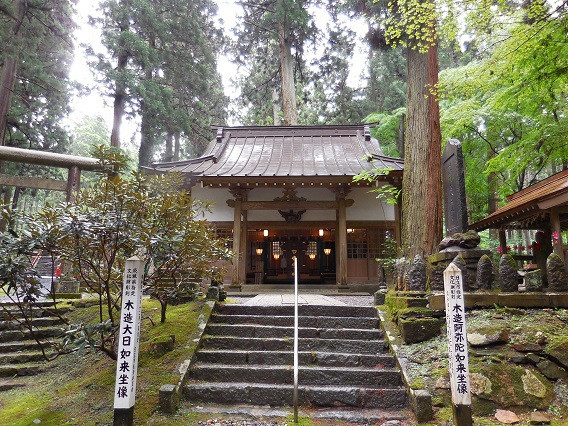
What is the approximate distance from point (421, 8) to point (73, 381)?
820 centimetres

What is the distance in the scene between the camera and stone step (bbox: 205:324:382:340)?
5.48 m

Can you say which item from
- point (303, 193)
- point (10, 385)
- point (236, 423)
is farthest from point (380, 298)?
point (10, 385)

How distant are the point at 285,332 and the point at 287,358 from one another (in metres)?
0.59

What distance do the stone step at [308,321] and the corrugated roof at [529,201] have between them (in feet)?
16.5

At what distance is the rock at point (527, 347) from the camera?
4.07m

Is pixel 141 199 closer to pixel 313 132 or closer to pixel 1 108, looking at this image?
Result: pixel 313 132

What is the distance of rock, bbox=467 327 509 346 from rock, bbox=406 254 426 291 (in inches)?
42.3

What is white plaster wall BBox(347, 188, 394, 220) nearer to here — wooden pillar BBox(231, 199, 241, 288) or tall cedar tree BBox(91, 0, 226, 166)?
wooden pillar BBox(231, 199, 241, 288)

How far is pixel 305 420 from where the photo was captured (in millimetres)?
3898

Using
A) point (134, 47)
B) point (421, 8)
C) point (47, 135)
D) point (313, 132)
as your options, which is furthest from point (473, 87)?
point (47, 135)

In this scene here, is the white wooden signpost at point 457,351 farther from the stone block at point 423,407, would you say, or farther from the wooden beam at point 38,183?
the wooden beam at point 38,183

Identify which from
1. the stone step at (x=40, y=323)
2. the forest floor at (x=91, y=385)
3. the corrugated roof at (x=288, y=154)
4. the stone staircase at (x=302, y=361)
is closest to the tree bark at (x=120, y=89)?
the corrugated roof at (x=288, y=154)

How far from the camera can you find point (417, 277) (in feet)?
17.7

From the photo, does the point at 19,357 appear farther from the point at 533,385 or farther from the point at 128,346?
the point at 533,385
